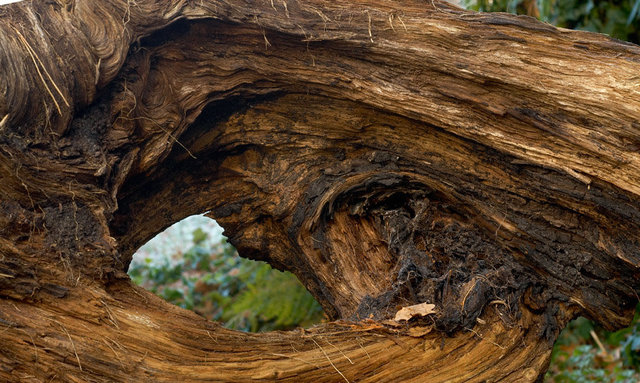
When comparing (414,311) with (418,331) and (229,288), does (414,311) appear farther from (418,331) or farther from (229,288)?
(229,288)

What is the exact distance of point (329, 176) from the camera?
10.5ft

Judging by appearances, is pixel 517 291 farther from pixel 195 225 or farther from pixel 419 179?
pixel 195 225

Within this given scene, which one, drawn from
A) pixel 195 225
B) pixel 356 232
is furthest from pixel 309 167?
pixel 195 225

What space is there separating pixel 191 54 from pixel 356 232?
1.36m

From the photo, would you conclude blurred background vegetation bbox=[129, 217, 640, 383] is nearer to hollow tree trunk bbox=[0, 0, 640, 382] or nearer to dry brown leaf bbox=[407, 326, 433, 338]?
hollow tree trunk bbox=[0, 0, 640, 382]

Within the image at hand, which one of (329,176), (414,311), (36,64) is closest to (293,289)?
(329,176)

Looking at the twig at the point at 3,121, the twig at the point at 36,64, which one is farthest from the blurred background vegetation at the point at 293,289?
the twig at the point at 3,121

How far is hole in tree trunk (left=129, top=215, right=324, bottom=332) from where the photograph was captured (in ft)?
18.1

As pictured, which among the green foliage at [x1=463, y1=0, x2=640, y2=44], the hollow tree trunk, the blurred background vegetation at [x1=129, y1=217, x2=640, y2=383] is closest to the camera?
the hollow tree trunk

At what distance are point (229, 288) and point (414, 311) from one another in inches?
187

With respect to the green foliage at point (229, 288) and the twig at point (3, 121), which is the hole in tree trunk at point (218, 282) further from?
the twig at point (3, 121)

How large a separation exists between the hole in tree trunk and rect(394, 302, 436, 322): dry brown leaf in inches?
117

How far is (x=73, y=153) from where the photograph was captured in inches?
108

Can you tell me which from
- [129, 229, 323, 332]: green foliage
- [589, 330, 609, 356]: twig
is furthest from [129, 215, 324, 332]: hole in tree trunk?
[589, 330, 609, 356]: twig
